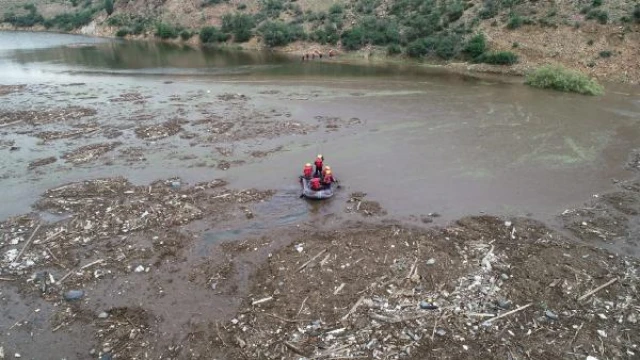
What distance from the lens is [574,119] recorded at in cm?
2475

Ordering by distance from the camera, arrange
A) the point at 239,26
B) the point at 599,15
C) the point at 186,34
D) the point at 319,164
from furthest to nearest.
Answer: the point at 186,34 → the point at 239,26 → the point at 599,15 → the point at 319,164

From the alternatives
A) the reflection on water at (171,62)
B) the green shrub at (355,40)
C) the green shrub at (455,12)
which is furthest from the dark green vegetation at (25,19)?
the green shrub at (455,12)

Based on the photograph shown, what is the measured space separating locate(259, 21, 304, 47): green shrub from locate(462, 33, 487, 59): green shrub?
19.4 meters

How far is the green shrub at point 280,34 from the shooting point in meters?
51.2

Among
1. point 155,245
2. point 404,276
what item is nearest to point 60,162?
point 155,245

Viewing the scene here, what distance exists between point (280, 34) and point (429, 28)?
16.7 metres

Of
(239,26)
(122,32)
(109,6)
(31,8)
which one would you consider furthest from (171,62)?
(31,8)

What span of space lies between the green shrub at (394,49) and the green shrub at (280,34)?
460 inches

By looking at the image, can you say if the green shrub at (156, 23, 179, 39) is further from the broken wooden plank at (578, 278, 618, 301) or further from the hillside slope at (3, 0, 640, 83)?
the broken wooden plank at (578, 278, 618, 301)

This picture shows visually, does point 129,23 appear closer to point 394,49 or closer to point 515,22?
point 394,49

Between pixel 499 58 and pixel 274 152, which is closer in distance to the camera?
pixel 274 152

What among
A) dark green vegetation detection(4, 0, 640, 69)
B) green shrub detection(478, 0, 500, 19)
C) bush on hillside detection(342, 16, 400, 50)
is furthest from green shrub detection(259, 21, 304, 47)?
green shrub detection(478, 0, 500, 19)

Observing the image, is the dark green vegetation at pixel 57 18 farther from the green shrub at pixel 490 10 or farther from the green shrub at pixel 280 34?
the green shrub at pixel 490 10

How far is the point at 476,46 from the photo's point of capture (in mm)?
38906
